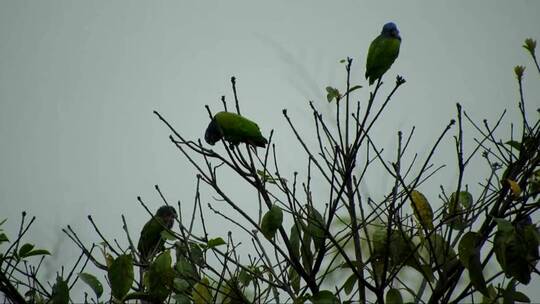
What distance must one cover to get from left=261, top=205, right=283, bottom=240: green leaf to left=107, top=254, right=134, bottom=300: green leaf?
60 cm

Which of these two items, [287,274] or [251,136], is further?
[251,136]

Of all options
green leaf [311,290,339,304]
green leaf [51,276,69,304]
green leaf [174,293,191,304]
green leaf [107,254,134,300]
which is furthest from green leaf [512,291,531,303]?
green leaf [51,276,69,304]

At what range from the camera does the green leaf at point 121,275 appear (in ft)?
5.53

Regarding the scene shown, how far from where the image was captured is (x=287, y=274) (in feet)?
7.54

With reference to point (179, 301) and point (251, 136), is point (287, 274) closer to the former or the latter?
point (179, 301)

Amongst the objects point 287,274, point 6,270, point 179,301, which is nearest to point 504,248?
point 287,274

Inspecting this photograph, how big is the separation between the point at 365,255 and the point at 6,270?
1.92 meters

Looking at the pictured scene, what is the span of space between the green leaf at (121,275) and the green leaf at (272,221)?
0.60 m

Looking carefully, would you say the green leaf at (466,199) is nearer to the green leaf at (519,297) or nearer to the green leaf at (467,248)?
the green leaf at (519,297)

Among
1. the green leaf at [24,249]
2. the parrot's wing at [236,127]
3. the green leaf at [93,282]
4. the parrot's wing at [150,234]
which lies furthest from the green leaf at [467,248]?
the parrot's wing at [150,234]

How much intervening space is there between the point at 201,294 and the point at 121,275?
0.56m

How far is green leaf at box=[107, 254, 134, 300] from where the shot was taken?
169cm

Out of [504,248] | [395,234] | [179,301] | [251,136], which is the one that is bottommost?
[179,301]

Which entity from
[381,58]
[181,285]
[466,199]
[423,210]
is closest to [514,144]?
[466,199]
